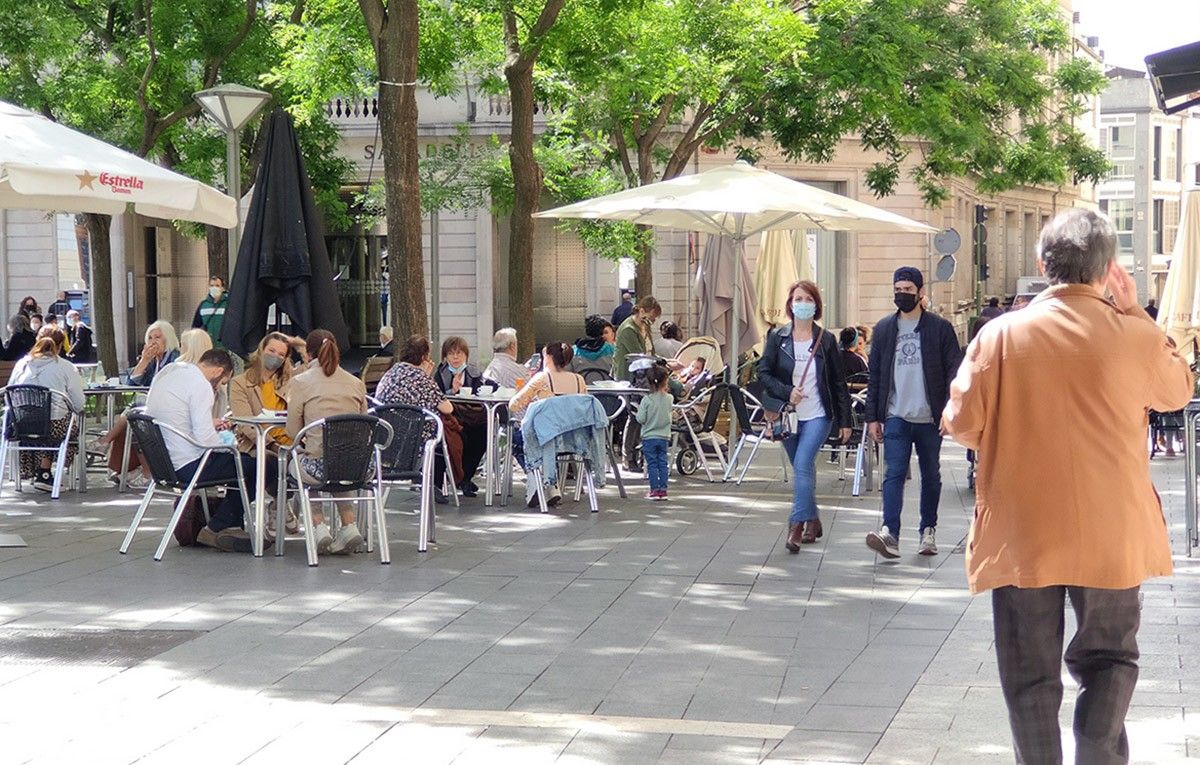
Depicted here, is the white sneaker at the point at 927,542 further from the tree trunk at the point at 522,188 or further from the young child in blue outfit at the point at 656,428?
the tree trunk at the point at 522,188

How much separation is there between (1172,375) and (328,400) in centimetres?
668

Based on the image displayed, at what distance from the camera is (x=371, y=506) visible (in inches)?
430

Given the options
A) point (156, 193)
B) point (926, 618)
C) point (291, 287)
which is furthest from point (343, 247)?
point (926, 618)

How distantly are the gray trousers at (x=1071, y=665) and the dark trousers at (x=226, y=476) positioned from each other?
664cm

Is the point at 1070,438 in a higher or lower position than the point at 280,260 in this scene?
lower

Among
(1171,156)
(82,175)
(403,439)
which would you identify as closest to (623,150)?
(403,439)

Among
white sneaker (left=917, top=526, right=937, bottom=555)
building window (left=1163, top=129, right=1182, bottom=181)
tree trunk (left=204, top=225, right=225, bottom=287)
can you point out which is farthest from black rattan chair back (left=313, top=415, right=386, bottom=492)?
building window (left=1163, top=129, right=1182, bottom=181)

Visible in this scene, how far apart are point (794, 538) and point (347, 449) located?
2.76 meters

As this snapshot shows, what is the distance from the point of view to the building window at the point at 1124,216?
83.1 m

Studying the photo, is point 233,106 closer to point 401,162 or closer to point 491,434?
point 401,162

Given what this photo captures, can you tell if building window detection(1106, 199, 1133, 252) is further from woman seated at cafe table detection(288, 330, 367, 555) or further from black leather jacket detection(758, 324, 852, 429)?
woman seated at cafe table detection(288, 330, 367, 555)

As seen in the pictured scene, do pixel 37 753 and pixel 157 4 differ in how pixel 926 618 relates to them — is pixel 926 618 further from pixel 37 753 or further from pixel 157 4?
pixel 157 4

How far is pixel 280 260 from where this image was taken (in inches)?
512

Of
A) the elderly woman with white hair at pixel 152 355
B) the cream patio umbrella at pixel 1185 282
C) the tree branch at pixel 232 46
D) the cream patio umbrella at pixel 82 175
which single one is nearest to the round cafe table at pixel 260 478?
the cream patio umbrella at pixel 82 175
